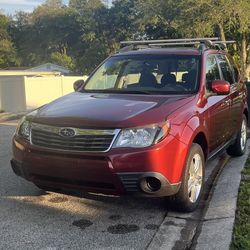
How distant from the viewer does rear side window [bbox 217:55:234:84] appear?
691 cm

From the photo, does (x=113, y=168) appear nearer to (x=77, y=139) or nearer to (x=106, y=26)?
(x=77, y=139)

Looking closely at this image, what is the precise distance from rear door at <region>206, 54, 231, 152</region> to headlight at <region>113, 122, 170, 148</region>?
136 centimetres

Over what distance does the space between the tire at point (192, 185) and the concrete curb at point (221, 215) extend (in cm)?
20

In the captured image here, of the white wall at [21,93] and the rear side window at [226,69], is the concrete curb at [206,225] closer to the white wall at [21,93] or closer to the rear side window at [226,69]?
the rear side window at [226,69]

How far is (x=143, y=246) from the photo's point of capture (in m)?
4.29

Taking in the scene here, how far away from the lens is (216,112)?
5992mm

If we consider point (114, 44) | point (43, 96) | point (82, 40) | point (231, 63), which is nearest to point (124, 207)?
point (231, 63)

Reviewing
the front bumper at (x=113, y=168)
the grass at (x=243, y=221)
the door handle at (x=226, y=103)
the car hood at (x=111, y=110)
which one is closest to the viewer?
the grass at (x=243, y=221)

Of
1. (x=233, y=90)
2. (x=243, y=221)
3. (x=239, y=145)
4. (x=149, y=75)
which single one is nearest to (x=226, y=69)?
(x=233, y=90)

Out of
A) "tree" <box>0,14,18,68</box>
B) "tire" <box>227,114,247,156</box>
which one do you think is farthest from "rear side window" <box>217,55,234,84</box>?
"tree" <box>0,14,18,68</box>

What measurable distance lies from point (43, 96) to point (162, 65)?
49.8 feet

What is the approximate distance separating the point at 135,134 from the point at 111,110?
1.52ft

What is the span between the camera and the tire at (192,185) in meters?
4.92

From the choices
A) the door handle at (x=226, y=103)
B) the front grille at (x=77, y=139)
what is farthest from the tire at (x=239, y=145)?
the front grille at (x=77, y=139)
